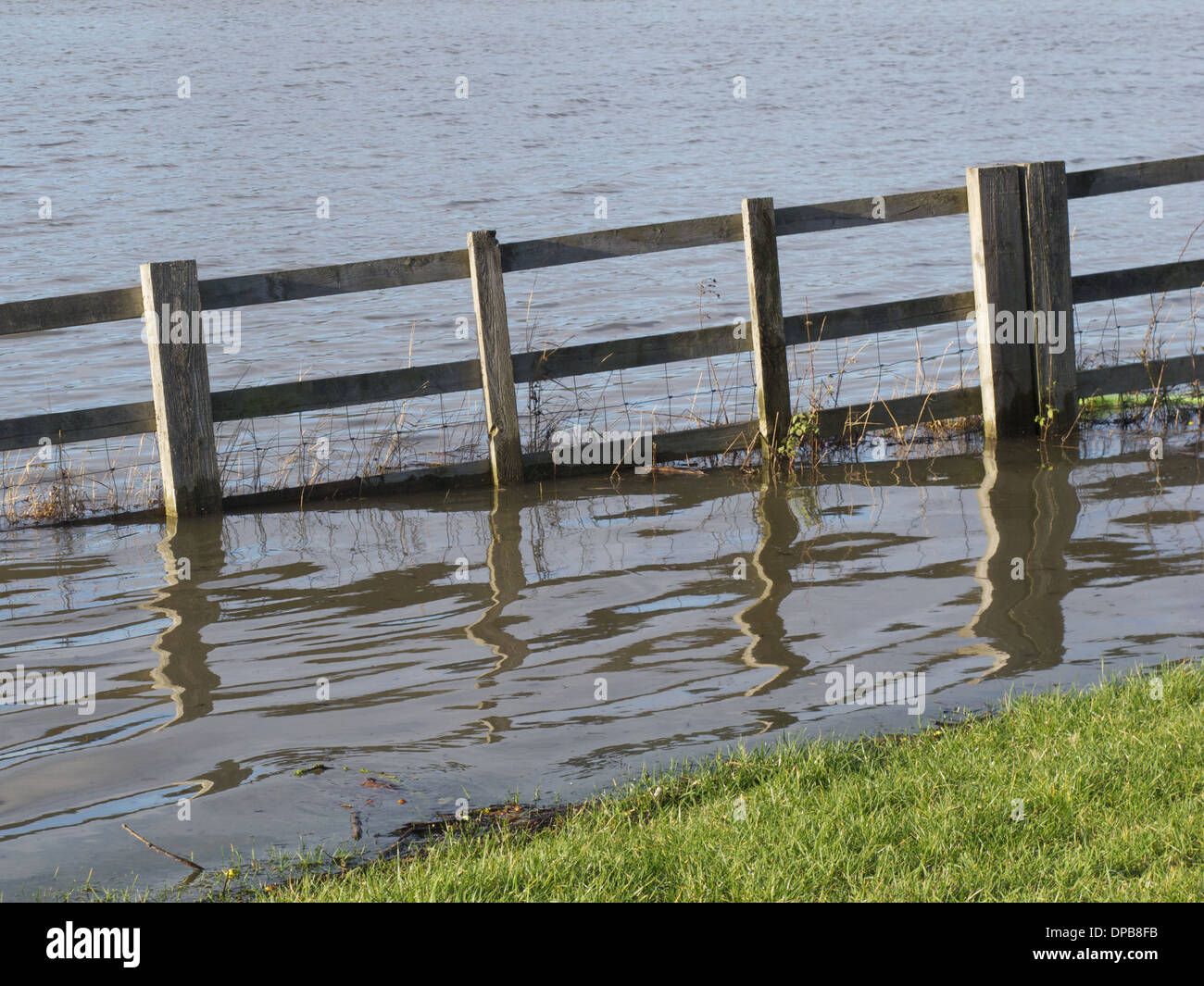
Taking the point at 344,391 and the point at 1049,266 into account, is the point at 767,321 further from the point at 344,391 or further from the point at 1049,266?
the point at 344,391

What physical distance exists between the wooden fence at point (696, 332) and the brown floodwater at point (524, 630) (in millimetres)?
390

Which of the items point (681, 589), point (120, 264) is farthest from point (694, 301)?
point (681, 589)

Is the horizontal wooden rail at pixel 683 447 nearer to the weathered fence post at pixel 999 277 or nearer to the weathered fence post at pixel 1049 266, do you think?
the weathered fence post at pixel 999 277

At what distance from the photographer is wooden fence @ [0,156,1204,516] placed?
823 centimetres

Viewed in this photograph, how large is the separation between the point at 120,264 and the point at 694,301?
33.5 feet

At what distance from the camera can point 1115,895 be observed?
11.5ft

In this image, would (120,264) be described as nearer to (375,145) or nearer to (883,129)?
(375,145)

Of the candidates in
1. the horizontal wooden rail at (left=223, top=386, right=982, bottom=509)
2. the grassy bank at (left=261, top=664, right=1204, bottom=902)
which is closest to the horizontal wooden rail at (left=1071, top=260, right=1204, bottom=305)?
the horizontal wooden rail at (left=223, top=386, right=982, bottom=509)

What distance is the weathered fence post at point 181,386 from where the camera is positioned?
8125mm

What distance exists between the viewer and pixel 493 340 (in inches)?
342

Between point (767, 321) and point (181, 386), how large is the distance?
12.6ft

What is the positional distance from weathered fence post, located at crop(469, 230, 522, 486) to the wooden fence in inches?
0.5

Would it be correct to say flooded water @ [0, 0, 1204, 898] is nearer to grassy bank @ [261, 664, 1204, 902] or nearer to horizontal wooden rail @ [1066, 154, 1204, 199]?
grassy bank @ [261, 664, 1204, 902]

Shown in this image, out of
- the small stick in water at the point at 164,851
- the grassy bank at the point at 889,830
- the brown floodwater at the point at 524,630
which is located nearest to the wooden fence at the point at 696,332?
the brown floodwater at the point at 524,630
